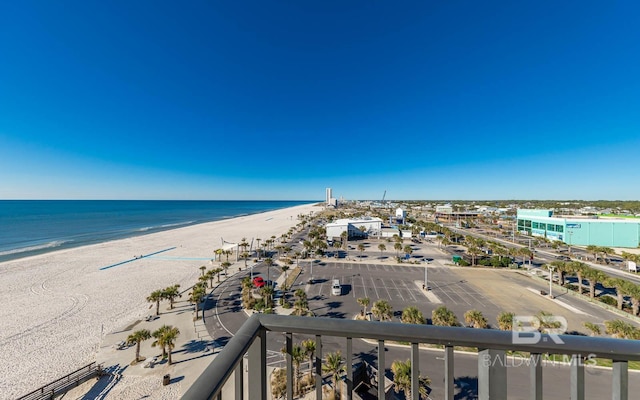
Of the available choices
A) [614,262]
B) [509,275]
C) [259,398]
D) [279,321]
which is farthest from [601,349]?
[614,262]

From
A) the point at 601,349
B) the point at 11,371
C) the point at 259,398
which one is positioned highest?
the point at 601,349

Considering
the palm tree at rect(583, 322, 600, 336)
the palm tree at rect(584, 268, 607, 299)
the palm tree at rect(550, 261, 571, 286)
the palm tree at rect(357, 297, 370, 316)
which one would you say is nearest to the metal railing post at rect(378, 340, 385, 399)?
the palm tree at rect(357, 297, 370, 316)

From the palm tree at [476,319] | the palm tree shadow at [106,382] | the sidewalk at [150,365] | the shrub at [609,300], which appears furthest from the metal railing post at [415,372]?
the shrub at [609,300]

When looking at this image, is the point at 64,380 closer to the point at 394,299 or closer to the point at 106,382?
the point at 106,382

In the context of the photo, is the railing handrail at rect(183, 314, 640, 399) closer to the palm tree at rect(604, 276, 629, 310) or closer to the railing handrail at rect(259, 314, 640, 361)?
the railing handrail at rect(259, 314, 640, 361)

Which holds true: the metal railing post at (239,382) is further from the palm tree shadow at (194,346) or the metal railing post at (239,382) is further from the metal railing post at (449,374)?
the palm tree shadow at (194,346)

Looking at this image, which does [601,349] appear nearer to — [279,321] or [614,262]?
[279,321]
